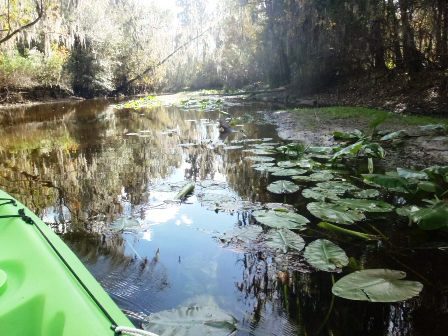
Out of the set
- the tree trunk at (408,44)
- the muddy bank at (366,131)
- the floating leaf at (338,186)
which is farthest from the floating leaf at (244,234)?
the tree trunk at (408,44)

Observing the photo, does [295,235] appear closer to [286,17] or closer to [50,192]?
[50,192]

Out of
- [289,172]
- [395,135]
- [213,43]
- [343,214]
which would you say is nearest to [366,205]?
[343,214]

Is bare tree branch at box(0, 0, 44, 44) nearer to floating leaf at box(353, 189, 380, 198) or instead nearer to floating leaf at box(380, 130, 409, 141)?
floating leaf at box(380, 130, 409, 141)

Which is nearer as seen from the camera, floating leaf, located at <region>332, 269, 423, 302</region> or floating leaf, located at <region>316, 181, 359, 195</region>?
floating leaf, located at <region>332, 269, 423, 302</region>

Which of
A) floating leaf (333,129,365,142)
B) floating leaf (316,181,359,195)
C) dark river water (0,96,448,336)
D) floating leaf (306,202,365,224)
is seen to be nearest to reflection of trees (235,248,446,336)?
dark river water (0,96,448,336)

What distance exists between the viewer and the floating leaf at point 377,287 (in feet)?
6.45

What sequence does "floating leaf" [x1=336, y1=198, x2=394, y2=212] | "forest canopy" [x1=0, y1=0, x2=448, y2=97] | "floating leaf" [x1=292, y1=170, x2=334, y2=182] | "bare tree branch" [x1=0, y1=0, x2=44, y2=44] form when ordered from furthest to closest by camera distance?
"forest canopy" [x1=0, y1=0, x2=448, y2=97]
"bare tree branch" [x1=0, y1=0, x2=44, y2=44]
"floating leaf" [x1=292, y1=170, x2=334, y2=182]
"floating leaf" [x1=336, y1=198, x2=394, y2=212]

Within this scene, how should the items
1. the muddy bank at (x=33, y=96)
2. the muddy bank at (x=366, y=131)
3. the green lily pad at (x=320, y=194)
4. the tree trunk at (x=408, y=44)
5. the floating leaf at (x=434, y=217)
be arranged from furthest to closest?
the muddy bank at (x=33, y=96), the tree trunk at (x=408, y=44), the muddy bank at (x=366, y=131), the green lily pad at (x=320, y=194), the floating leaf at (x=434, y=217)

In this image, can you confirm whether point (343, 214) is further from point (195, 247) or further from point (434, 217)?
point (195, 247)

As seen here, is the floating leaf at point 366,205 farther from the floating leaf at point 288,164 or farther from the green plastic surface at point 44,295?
the green plastic surface at point 44,295

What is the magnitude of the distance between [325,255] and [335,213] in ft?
2.05

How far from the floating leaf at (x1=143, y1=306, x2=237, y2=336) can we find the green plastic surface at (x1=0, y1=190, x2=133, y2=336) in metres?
0.41

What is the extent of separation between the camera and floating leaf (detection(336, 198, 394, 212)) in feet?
10.2

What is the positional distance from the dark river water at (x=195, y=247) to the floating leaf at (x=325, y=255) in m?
0.07
